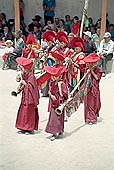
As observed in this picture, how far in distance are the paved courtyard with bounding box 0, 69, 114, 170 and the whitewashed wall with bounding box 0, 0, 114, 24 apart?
6773 mm

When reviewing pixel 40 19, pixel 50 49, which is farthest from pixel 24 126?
pixel 40 19

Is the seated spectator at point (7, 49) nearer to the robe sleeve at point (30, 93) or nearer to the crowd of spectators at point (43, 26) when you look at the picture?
the crowd of spectators at point (43, 26)

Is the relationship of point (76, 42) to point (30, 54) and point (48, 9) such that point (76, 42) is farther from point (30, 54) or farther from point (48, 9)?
point (48, 9)

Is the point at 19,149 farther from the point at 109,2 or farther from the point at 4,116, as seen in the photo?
the point at 109,2

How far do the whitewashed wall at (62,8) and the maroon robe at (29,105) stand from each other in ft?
27.8

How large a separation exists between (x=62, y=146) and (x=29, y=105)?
987 mm

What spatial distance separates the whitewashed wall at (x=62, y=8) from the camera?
16000 mm

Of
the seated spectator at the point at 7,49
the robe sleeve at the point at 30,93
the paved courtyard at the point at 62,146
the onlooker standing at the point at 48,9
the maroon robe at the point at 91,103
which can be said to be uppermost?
the onlooker standing at the point at 48,9

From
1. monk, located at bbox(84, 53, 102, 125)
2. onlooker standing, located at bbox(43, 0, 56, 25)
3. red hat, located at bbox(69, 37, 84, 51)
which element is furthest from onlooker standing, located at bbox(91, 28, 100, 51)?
monk, located at bbox(84, 53, 102, 125)

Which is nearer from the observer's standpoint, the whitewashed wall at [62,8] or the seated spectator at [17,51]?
the seated spectator at [17,51]

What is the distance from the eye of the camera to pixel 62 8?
53.9 feet

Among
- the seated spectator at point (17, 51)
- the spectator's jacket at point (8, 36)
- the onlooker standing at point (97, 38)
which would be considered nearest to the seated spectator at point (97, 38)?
the onlooker standing at point (97, 38)

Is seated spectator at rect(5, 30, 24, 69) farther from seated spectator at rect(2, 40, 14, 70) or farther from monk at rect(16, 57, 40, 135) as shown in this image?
monk at rect(16, 57, 40, 135)

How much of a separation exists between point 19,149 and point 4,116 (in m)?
1.87
